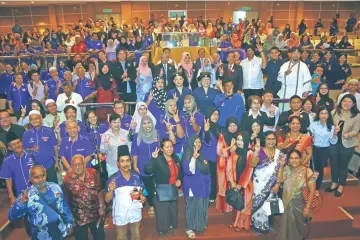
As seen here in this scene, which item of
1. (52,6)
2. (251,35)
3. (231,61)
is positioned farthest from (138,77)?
(52,6)

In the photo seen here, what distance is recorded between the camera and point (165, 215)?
4.77 meters

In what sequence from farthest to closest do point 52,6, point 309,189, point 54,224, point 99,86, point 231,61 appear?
point 52,6
point 231,61
point 99,86
point 309,189
point 54,224

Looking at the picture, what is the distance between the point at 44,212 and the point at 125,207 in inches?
35.6

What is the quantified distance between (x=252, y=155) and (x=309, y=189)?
833mm

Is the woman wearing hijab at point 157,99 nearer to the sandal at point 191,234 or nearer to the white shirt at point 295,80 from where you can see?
the sandal at point 191,234

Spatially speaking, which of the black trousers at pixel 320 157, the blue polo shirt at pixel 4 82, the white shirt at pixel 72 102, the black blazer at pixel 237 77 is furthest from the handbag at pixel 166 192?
the blue polo shirt at pixel 4 82

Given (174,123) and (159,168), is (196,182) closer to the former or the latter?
(159,168)

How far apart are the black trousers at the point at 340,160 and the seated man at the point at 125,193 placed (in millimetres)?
3366

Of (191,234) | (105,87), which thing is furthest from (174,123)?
(105,87)

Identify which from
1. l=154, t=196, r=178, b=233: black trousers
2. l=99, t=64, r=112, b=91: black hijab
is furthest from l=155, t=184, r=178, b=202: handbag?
l=99, t=64, r=112, b=91: black hijab

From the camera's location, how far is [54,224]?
3852mm

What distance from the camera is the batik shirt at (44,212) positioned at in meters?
3.72

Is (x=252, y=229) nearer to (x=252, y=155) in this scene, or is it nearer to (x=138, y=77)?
(x=252, y=155)

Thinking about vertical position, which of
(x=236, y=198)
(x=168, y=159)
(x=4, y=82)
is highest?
(x=4, y=82)
